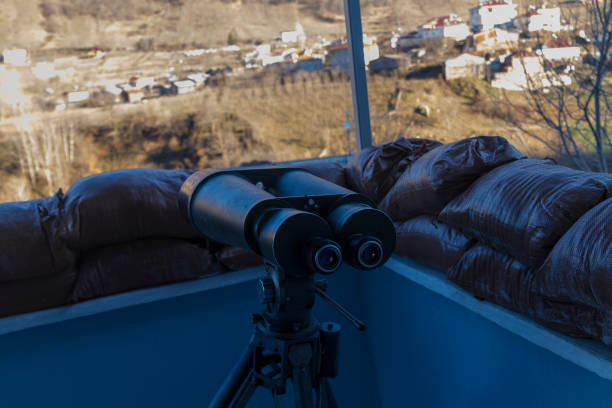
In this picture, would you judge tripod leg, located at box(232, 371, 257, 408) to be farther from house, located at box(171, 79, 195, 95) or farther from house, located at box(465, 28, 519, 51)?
house, located at box(465, 28, 519, 51)

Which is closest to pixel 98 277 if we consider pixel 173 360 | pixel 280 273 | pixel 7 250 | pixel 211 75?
pixel 7 250

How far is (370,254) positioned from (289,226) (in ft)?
0.43

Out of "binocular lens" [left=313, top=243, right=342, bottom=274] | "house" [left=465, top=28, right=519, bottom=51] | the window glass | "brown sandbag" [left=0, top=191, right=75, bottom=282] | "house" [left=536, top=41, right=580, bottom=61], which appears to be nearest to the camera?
"binocular lens" [left=313, top=243, right=342, bottom=274]

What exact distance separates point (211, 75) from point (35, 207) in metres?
2.71

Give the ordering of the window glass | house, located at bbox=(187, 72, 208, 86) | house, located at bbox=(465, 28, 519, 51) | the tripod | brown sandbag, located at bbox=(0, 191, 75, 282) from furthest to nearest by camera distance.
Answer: house, located at bbox=(187, 72, 208, 86), house, located at bbox=(465, 28, 519, 51), the window glass, brown sandbag, located at bbox=(0, 191, 75, 282), the tripod

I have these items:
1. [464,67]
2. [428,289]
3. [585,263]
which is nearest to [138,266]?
[428,289]

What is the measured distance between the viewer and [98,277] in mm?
1617

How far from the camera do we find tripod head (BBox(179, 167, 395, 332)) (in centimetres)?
70

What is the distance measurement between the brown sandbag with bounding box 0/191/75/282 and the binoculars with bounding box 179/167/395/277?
82 centimetres

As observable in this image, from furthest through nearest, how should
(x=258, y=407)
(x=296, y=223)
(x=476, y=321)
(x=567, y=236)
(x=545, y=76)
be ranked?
(x=545, y=76) < (x=258, y=407) < (x=476, y=321) < (x=567, y=236) < (x=296, y=223)

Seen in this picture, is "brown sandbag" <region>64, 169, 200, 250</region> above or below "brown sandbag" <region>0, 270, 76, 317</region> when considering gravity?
above

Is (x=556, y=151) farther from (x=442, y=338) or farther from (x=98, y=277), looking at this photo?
(x=98, y=277)

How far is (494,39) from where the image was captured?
393cm

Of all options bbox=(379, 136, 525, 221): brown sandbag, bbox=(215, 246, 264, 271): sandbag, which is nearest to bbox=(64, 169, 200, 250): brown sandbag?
bbox=(215, 246, 264, 271): sandbag
